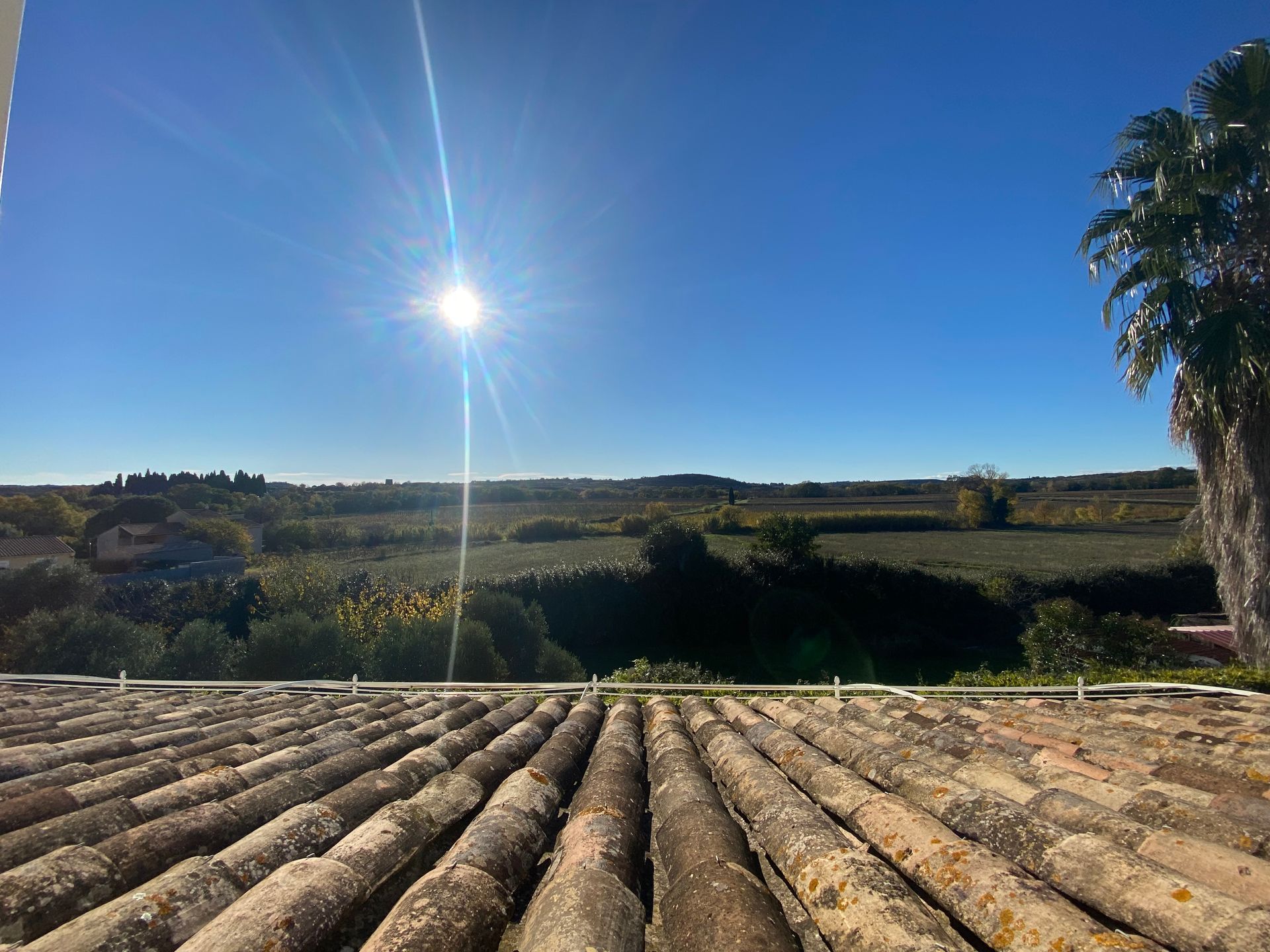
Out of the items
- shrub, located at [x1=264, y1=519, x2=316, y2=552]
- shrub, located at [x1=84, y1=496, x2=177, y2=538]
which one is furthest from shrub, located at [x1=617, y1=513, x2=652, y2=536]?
shrub, located at [x1=84, y1=496, x2=177, y2=538]

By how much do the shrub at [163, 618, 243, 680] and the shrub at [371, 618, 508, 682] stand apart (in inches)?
173

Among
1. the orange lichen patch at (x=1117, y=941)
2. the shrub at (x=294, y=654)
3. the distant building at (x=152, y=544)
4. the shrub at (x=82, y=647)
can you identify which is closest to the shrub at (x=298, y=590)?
the shrub at (x=294, y=654)

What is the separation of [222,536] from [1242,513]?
43.5 metres

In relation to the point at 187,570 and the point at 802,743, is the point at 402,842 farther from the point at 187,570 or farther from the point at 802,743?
the point at 187,570

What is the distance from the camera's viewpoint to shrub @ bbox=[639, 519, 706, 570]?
2645cm

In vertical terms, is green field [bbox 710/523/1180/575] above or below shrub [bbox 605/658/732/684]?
above

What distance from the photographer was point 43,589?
832 inches

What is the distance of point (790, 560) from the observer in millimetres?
26906

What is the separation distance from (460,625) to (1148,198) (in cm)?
1820

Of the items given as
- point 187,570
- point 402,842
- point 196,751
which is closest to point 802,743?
point 402,842

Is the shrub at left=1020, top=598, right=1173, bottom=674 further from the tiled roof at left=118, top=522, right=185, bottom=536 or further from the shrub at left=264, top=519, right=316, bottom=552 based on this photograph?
the tiled roof at left=118, top=522, right=185, bottom=536

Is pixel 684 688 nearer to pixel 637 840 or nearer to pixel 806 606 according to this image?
pixel 637 840

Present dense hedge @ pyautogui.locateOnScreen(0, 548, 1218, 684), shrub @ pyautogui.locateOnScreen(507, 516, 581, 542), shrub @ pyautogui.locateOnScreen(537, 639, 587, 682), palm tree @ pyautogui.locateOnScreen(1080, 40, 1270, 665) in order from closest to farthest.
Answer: palm tree @ pyautogui.locateOnScreen(1080, 40, 1270, 665) < shrub @ pyautogui.locateOnScreen(537, 639, 587, 682) < dense hedge @ pyautogui.locateOnScreen(0, 548, 1218, 684) < shrub @ pyautogui.locateOnScreen(507, 516, 581, 542)

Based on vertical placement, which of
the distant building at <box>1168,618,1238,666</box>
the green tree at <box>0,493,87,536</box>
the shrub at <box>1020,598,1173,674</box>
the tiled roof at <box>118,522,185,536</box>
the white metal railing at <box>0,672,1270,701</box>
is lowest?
the distant building at <box>1168,618,1238,666</box>
